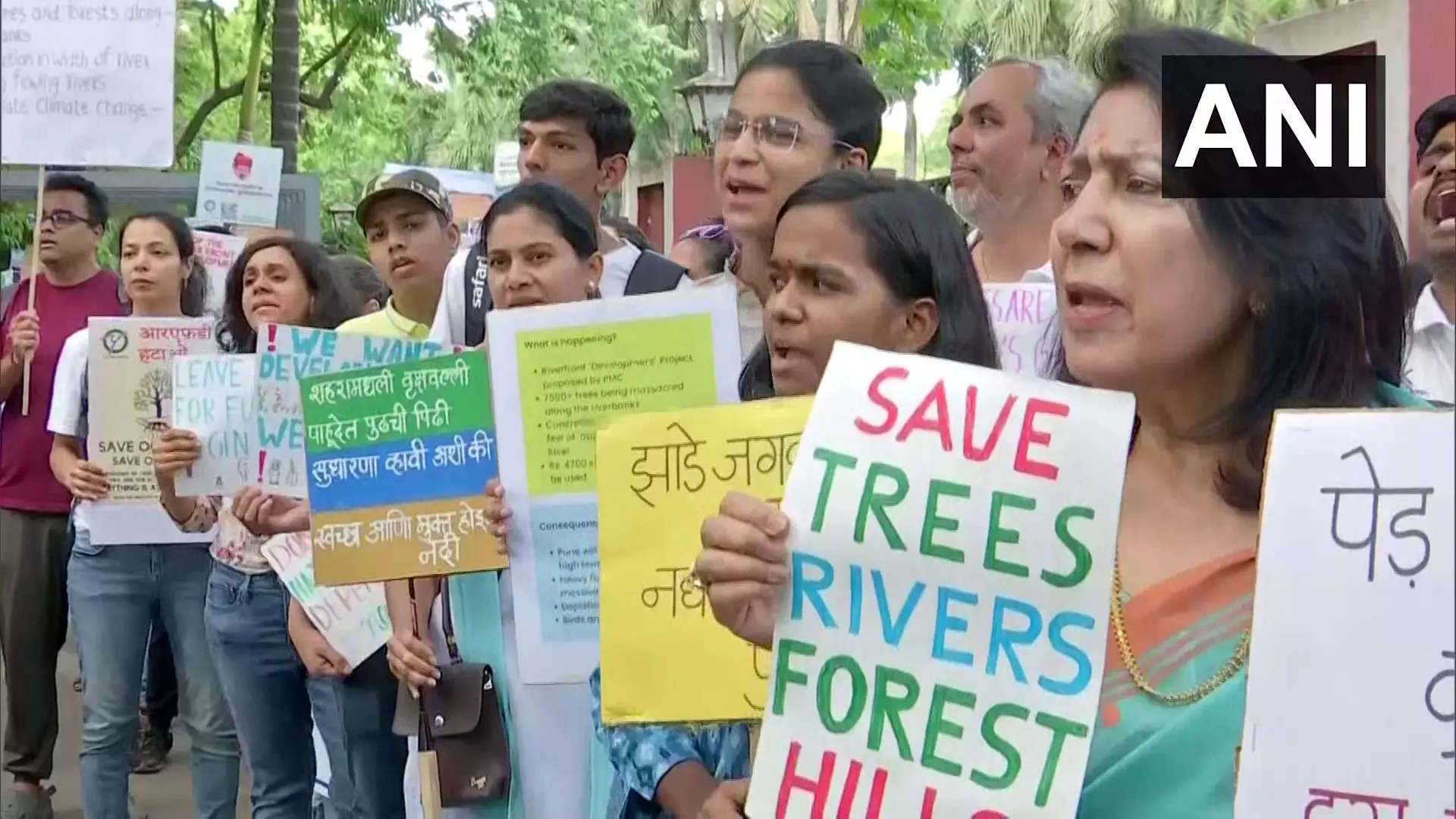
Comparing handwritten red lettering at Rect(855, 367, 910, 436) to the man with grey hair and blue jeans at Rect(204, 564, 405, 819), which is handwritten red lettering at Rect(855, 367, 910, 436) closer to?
the man with grey hair

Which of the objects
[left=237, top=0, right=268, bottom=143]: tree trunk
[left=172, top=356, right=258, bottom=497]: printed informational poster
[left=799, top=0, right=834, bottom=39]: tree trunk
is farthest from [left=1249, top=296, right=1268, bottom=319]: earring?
[left=237, top=0, right=268, bottom=143]: tree trunk

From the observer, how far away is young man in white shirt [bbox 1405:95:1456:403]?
3.61m

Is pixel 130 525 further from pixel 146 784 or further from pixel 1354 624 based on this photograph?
pixel 1354 624

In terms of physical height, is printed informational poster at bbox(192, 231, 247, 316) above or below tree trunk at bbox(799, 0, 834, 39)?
below

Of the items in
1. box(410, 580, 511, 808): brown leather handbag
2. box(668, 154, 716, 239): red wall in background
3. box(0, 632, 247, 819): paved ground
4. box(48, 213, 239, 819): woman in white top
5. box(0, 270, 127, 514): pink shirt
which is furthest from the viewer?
box(668, 154, 716, 239): red wall in background

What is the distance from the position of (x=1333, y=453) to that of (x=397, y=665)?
8.36 ft

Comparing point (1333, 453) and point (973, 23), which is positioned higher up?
point (973, 23)

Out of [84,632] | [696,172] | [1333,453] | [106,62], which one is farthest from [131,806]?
[696,172]

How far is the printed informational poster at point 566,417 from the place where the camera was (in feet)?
9.40

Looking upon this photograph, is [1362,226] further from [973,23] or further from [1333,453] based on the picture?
[973,23]

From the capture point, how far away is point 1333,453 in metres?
1.49

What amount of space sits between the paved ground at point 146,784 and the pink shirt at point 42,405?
0.98 metres

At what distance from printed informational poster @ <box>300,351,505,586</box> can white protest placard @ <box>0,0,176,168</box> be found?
231cm

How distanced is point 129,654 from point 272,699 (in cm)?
88
